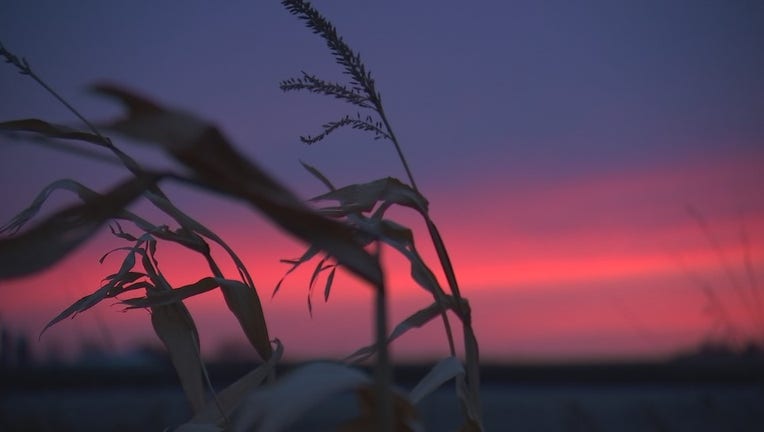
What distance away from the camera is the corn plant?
1.38 feet

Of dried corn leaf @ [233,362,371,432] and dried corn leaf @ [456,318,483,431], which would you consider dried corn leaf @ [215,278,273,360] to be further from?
dried corn leaf @ [233,362,371,432]

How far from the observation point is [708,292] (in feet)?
7.37

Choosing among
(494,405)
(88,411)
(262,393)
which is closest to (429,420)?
(494,405)

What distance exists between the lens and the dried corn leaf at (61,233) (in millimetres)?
449

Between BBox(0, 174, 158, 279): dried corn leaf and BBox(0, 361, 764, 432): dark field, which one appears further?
BBox(0, 361, 764, 432): dark field

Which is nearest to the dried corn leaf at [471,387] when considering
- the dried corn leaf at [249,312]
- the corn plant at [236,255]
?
the corn plant at [236,255]

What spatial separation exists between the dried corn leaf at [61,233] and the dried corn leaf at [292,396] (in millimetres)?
145

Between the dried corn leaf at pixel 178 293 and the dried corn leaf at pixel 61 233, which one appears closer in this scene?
the dried corn leaf at pixel 61 233

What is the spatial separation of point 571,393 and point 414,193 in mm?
3911

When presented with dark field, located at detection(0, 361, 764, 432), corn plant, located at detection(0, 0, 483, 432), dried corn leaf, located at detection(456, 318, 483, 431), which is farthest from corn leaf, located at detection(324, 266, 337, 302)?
dark field, located at detection(0, 361, 764, 432)

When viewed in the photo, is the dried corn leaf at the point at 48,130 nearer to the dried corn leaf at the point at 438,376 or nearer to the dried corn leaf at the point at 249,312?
the dried corn leaf at the point at 249,312

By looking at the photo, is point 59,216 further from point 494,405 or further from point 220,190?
point 494,405

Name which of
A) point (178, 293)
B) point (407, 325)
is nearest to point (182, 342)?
point (178, 293)

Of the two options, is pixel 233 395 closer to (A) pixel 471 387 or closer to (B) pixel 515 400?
(A) pixel 471 387
